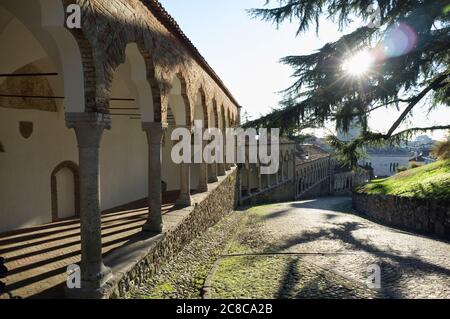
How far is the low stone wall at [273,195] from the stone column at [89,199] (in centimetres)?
1562

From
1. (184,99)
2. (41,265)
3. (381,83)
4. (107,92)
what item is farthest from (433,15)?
(41,265)

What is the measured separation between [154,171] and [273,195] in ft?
69.1

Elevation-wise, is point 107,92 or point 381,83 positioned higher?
point 381,83

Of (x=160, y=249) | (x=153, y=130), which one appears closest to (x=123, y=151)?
(x=153, y=130)

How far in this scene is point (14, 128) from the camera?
7770 mm

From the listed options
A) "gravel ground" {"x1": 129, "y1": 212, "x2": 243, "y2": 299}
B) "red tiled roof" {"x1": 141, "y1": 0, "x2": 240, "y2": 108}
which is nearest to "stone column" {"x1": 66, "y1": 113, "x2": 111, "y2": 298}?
"gravel ground" {"x1": 129, "y1": 212, "x2": 243, "y2": 299}

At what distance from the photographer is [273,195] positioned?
2767 centimetres

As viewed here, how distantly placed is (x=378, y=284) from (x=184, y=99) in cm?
699

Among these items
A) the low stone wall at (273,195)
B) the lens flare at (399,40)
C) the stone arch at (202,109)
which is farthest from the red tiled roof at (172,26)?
the low stone wall at (273,195)

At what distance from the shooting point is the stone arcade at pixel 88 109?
15.7 feet

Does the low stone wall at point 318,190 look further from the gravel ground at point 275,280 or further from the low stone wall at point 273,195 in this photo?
the gravel ground at point 275,280

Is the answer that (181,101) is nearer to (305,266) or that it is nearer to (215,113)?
(215,113)

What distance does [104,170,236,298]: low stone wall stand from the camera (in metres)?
5.33
